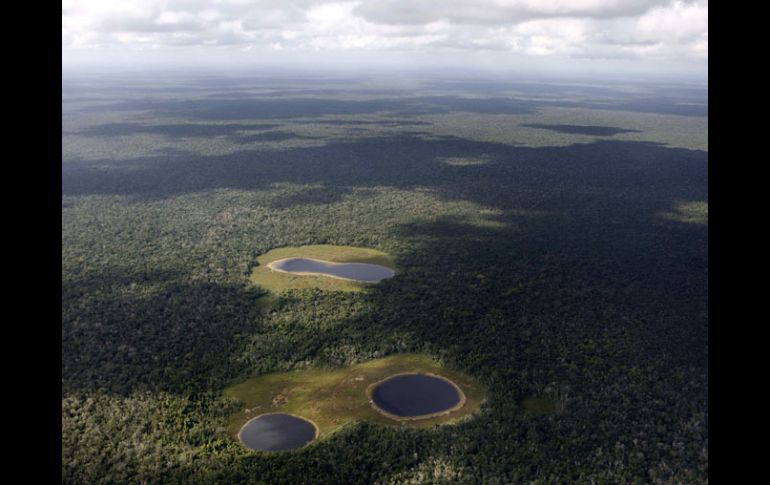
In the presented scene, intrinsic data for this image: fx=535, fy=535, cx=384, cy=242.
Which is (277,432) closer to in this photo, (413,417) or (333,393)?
(333,393)

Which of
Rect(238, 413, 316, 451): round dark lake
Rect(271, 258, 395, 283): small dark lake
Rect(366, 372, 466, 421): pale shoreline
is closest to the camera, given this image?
Rect(238, 413, 316, 451): round dark lake

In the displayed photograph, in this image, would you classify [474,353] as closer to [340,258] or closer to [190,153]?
[340,258]

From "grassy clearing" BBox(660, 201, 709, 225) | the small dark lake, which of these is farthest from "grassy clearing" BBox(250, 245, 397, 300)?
"grassy clearing" BBox(660, 201, 709, 225)

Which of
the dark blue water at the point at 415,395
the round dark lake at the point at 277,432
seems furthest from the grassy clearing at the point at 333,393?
the dark blue water at the point at 415,395

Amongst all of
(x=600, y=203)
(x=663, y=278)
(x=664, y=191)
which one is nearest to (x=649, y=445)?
(x=663, y=278)

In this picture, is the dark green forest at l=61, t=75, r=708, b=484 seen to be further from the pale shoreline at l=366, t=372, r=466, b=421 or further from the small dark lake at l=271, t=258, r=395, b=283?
the small dark lake at l=271, t=258, r=395, b=283

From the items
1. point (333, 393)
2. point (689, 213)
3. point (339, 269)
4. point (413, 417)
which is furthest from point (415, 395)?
point (689, 213)
